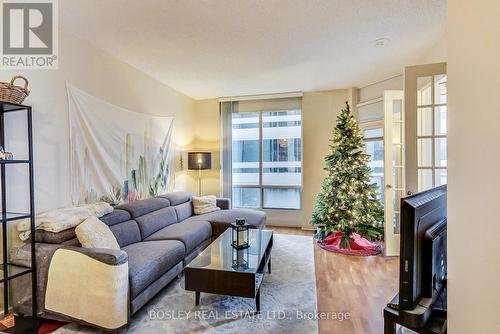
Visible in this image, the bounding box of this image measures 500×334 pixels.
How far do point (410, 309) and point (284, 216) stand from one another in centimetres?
409

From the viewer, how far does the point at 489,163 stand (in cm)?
66

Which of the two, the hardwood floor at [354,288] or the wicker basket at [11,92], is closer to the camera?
the wicker basket at [11,92]

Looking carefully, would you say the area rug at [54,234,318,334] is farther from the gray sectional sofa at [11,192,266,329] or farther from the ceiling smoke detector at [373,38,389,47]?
the ceiling smoke detector at [373,38,389,47]

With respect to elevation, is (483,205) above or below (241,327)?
above

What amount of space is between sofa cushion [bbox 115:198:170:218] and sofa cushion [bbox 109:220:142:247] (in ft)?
0.53

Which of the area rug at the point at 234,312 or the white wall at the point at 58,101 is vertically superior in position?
the white wall at the point at 58,101

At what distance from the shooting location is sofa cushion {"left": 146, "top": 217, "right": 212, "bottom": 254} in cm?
288

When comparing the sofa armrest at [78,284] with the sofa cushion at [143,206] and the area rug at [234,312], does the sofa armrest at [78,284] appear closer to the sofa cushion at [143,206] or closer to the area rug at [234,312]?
the area rug at [234,312]

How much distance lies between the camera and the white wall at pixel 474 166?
0.64 m

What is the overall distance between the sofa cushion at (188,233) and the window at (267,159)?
188 centimetres

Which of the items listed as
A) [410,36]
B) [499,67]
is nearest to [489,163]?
[499,67]

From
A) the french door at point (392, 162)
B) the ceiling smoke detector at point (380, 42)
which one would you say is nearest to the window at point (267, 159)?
the french door at point (392, 162)

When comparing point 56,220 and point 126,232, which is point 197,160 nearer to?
point 126,232

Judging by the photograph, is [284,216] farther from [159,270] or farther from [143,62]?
[143,62]
